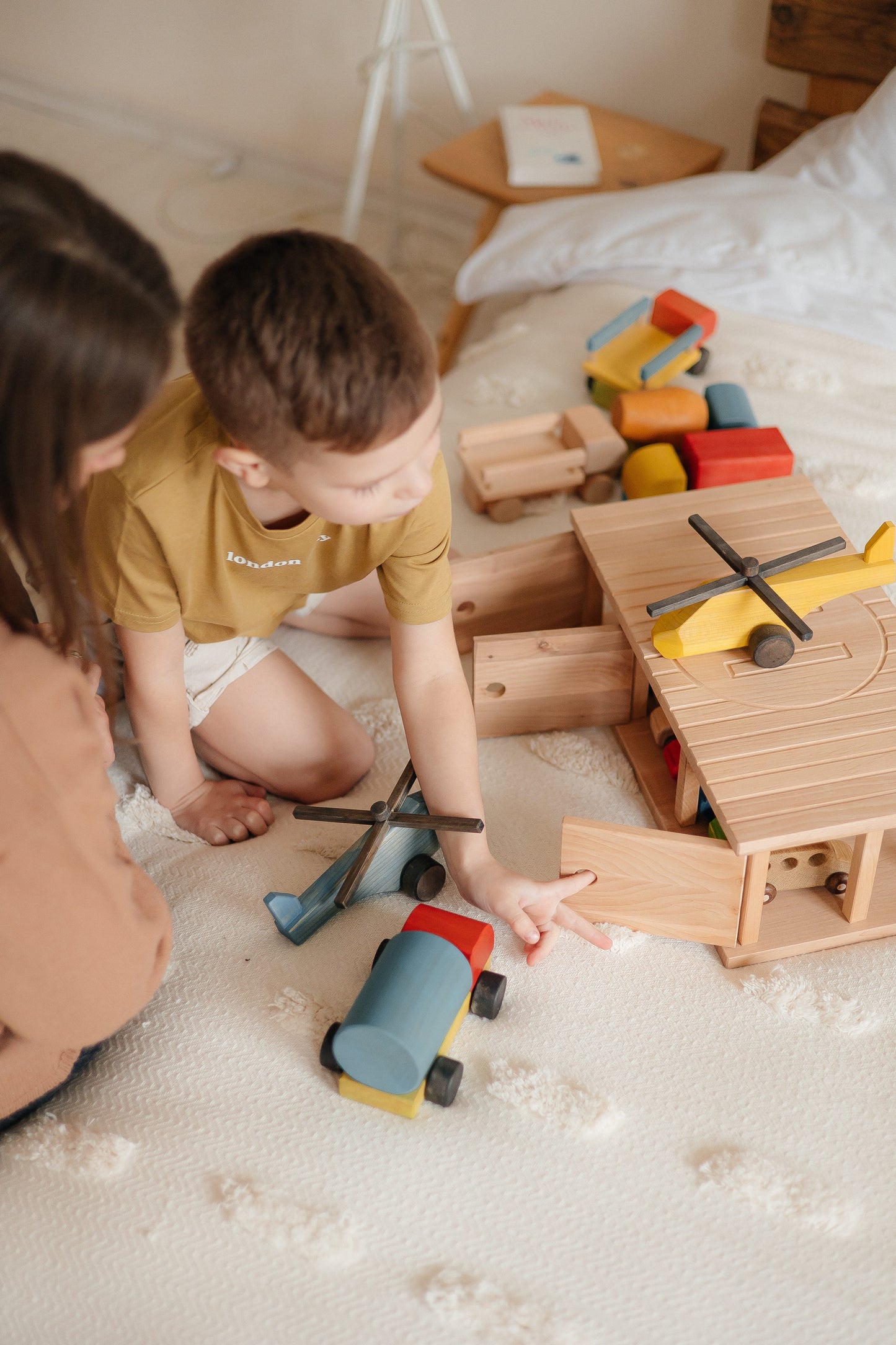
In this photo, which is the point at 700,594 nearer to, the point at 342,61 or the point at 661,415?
the point at 661,415

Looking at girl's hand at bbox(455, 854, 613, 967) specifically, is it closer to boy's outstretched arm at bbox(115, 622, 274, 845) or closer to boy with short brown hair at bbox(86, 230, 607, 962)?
boy with short brown hair at bbox(86, 230, 607, 962)

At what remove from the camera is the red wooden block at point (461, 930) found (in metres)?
0.81

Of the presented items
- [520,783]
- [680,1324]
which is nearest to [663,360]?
[520,783]

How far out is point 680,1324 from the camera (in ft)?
2.15

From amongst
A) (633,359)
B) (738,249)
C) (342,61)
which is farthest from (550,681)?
(342,61)

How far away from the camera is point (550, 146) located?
1917 millimetres

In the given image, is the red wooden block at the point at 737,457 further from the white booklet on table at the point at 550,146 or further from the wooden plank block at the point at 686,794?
the white booklet on table at the point at 550,146

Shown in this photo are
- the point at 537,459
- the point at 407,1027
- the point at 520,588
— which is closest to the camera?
the point at 407,1027

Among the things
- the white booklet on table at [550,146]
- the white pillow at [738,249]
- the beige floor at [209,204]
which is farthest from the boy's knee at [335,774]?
the beige floor at [209,204]

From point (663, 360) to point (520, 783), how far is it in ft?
1.98

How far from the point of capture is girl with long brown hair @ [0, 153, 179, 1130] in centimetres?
59

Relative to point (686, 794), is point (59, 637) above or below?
above

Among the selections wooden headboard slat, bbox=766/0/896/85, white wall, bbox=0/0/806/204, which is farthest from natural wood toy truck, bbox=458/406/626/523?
white wall, bbox=0/0/806/204

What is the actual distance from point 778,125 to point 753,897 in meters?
1.60
